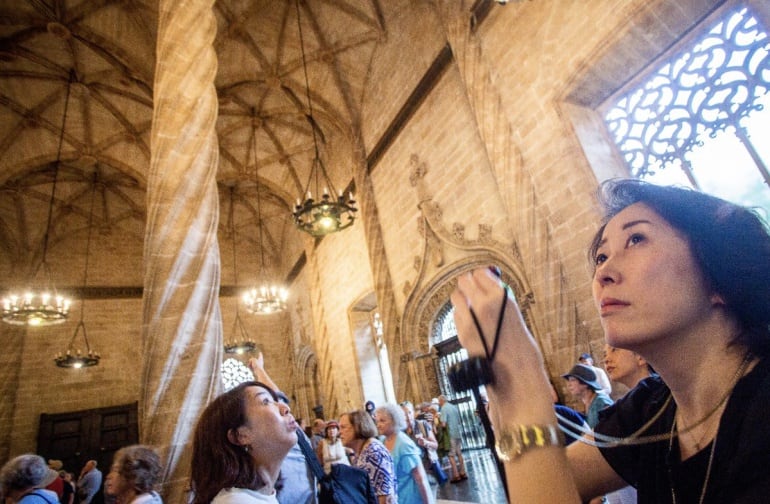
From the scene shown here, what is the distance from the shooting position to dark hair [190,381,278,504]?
145 centimetres

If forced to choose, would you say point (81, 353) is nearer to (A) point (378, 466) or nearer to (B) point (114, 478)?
(B) point (114, 478)

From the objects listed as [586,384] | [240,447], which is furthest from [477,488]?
[240,447]

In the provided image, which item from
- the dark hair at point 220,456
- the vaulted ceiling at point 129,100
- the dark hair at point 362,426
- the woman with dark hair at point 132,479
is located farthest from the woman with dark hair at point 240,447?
the vaulted ceiling at point 129,100

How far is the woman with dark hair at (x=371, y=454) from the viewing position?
8.19ft

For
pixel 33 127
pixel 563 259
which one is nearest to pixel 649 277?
pixel 563 259

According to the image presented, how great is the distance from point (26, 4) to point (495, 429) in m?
12.8

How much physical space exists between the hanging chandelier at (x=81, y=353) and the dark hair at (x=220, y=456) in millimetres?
12075

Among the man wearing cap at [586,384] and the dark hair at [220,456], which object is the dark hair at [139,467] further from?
the man wearing cap at [586,384]

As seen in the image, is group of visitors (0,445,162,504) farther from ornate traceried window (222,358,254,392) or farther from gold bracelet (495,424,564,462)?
ornate traceried window (222,358,254,392)

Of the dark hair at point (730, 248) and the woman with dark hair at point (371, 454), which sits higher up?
the dark hair at point (730, 248)

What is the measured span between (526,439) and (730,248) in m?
0.61

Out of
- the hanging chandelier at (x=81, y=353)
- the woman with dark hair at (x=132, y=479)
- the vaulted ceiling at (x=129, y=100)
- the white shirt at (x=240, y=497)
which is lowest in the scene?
the white shirt at (x=240, y=497)

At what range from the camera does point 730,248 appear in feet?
2.66

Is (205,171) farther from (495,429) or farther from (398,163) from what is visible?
(398,163)
